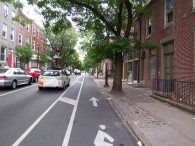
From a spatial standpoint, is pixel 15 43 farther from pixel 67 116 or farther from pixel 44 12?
pixel 67 116

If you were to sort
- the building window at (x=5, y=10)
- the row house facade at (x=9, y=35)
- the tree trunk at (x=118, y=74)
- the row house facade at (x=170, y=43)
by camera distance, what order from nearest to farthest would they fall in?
1. the row house facade at (x=170, y=43)
2. the tree trunk at (x=118, y=74)
3. the row house facade at (x=9, y=35)
4. the building window at (x=5, y=10)

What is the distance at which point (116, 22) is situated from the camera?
18250 millimetres

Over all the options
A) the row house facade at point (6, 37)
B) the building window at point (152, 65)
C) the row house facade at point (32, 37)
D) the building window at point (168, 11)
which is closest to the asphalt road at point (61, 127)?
the building window at point (168, 11)

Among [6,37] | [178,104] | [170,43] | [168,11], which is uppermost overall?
[6,37]

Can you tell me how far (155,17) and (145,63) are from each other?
4.26 meters

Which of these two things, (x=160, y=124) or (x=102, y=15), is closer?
(x=160, y=124)

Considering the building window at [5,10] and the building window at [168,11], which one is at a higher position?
the building window at [5,10]

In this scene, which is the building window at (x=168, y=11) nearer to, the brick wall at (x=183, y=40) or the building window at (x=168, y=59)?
the brick wall at (x=183, y=40)

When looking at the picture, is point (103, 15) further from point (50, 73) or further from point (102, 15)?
point (50, 73)

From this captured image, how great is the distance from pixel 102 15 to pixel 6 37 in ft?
67.9

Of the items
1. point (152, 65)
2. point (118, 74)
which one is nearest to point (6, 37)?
point (152, 65)

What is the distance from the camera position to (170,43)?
54.0 feet

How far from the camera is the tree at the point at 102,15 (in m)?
16.9

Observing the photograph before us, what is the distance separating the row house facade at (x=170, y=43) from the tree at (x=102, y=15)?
82.9 inches
